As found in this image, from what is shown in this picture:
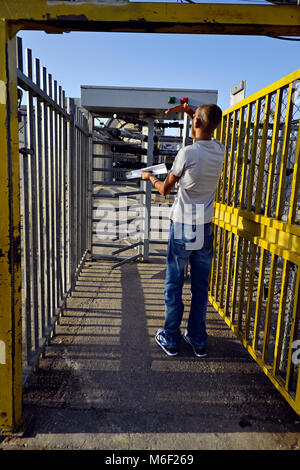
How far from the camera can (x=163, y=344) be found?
2902mm

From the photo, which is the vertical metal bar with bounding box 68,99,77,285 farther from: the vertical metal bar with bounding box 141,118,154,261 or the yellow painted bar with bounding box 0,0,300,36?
the yellow painted bar with bounding box 0,0,300,36

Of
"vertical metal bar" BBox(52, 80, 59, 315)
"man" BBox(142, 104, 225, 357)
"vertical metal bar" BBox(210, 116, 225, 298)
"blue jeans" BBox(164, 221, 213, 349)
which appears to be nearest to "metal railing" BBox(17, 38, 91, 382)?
"vertical metal bar" BBox(52, 80, 59, 315)

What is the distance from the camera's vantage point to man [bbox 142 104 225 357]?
2.50 metres

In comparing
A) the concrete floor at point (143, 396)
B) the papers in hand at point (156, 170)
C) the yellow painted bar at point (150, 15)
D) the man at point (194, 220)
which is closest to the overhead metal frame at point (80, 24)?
the yellow painted bar at point (150, 15)

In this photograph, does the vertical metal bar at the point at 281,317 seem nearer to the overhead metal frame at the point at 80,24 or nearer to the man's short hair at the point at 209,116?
the man's short hair at the point at 209,116

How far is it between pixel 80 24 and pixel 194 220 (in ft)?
5.01

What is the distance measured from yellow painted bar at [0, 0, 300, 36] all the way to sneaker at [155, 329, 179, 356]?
2.38 meters

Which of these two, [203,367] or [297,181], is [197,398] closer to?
[203,367]

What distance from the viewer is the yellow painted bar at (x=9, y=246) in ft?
5.60

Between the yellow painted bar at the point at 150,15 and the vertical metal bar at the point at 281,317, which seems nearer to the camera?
the yellow painted bar at the point at 150,15

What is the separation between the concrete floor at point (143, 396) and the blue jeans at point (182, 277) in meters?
0.22

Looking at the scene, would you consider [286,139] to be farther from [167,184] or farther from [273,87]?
[167,184]

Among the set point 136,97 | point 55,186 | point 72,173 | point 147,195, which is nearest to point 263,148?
point 55,186
